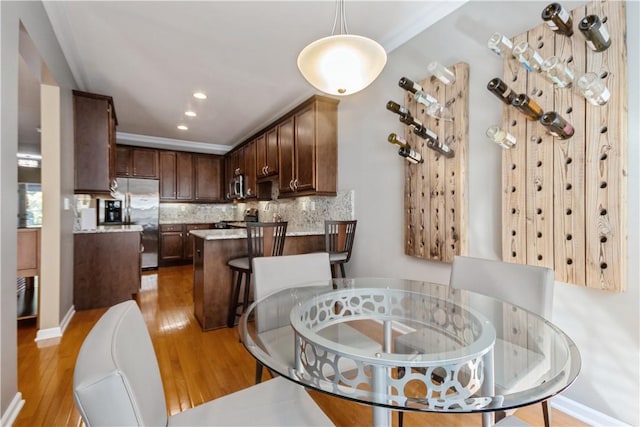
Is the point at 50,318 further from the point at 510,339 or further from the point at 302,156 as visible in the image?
the point at 510,339

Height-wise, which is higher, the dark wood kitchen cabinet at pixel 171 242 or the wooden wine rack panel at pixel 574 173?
the wooden wine rack panel at pixel 574 173

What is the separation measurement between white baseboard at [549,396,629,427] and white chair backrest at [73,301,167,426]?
194cm

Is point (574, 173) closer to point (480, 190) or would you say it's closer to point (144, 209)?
point (480, 190)

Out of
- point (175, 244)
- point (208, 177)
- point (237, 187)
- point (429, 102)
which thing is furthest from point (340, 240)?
point (208, 177)

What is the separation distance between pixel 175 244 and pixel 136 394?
5.57m

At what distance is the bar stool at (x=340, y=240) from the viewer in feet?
9.04

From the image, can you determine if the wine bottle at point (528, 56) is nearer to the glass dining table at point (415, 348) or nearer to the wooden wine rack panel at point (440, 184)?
the wooden wine rack panel at point (440, 184)

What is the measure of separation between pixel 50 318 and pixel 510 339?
10.8 ft

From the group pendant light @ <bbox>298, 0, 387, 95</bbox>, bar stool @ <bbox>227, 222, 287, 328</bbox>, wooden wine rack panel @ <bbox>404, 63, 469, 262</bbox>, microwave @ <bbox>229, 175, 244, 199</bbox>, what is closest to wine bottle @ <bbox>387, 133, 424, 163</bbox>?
wooden wine rack panel @ <bbox>404, 63, 469, 262</bbox>

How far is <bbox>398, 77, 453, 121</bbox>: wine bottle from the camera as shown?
77.4 inches

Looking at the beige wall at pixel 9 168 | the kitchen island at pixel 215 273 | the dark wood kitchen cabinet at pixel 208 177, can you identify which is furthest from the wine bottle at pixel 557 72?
the dark wood kitchen cabinet at pixel 208 177

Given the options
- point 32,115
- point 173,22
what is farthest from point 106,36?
point 32,115

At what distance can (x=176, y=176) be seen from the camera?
5.72m

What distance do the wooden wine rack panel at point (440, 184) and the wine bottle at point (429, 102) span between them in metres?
0.04
